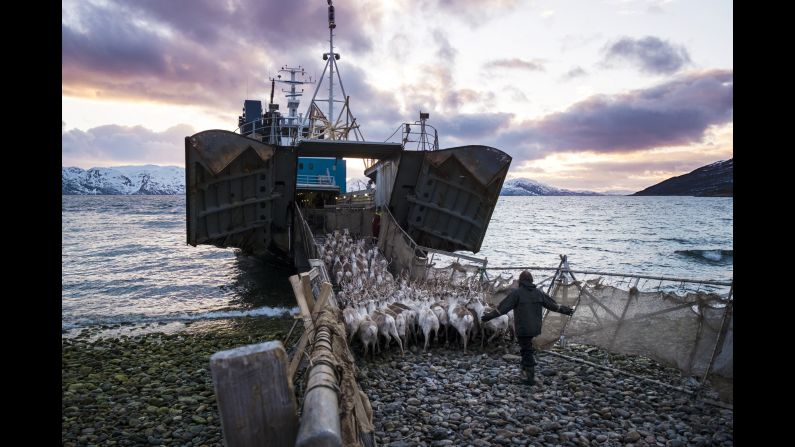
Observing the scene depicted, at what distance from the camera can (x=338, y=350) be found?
4.99 metres

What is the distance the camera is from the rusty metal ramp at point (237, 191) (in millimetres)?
13938

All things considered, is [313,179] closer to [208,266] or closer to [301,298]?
[208,266]

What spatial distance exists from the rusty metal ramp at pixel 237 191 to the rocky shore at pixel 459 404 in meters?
6.12

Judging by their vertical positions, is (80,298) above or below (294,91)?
below

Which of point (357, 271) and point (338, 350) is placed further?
point (357, 271)

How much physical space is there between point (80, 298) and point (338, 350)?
59.1ft

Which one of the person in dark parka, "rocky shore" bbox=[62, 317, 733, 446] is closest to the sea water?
"rocky shore" bbox=[62, 317, 733, 446]

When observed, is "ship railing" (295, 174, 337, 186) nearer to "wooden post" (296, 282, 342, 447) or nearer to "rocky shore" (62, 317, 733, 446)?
"rocky shore" (62, 317, 733, 446)

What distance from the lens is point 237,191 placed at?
15.1 meters

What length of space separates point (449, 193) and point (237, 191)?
7.28m

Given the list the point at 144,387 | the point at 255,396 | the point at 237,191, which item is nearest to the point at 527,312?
the point at 255,396
